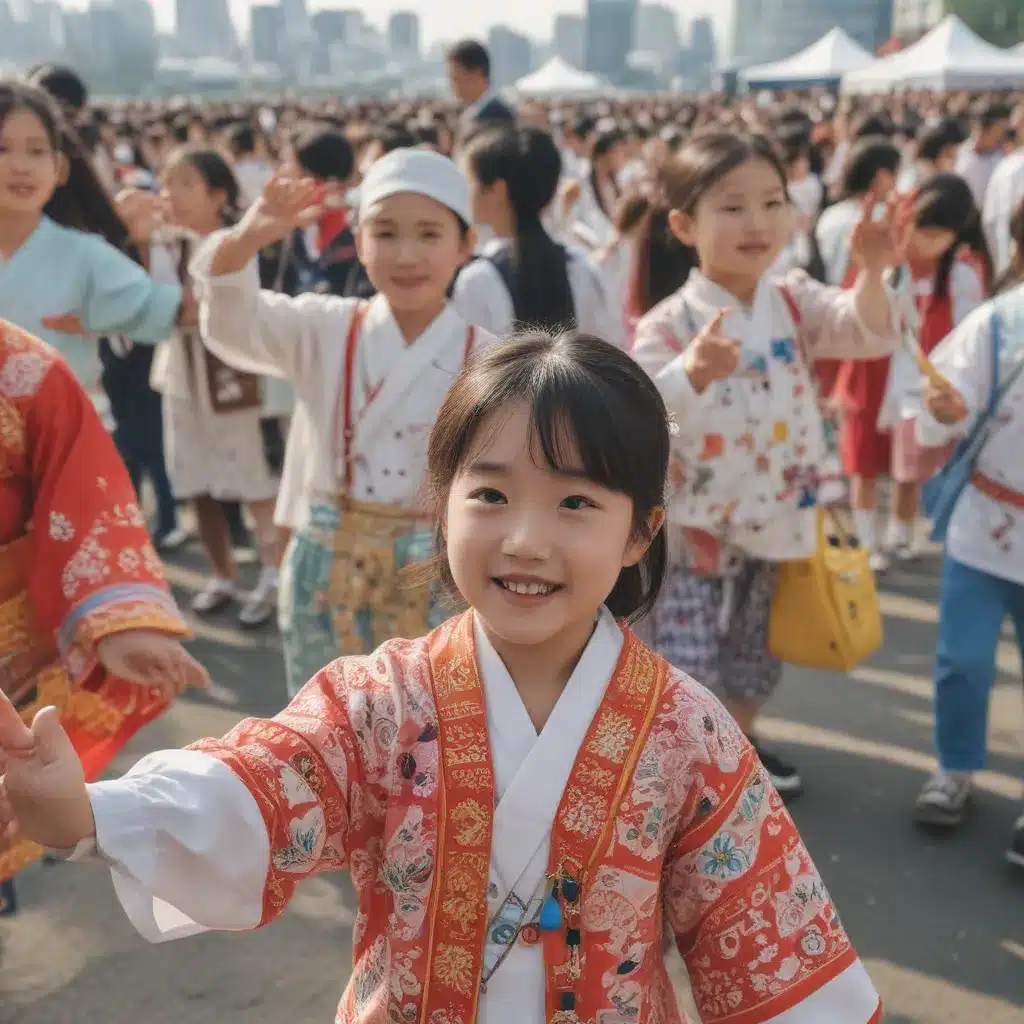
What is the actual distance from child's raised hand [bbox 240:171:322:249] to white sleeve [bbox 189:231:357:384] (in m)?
0.11

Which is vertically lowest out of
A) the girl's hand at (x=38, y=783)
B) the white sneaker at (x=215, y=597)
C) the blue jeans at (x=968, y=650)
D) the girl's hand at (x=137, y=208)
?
the white sneaker at (x=215, y=597)

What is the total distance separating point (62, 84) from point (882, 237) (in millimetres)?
5059

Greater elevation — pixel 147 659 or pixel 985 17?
pixel 985 17

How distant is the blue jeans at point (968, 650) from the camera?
3320mm

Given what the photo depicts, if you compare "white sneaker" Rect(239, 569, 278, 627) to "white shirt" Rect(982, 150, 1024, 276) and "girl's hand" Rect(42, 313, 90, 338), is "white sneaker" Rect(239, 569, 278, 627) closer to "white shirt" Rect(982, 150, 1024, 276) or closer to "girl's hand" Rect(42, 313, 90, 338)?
"girl's hand" Rect(42, 313, 90, 338)

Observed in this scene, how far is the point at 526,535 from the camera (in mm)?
1428

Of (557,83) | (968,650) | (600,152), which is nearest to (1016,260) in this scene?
(968,650)

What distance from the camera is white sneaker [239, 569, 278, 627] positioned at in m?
4.95

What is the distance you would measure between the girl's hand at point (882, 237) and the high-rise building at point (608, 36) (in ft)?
306

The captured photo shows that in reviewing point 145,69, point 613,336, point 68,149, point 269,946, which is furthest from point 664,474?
point 145,69

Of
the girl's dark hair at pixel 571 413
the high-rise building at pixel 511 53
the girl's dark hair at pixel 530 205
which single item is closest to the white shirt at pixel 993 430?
the girl's dark hair at pixel 530 205

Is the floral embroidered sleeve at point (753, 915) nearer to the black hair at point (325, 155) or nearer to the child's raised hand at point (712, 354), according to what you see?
the child's raised hand at point (712, 354)

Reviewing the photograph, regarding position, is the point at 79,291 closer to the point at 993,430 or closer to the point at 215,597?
the point at 215,597

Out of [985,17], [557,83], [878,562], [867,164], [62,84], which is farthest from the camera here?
[985,17]
